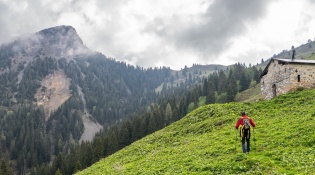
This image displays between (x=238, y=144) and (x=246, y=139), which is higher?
(x=246, y=139)

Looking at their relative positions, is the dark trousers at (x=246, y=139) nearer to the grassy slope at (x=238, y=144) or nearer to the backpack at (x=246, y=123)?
the backpack at (x=246, y=123)

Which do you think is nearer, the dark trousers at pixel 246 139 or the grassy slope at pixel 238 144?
the grassy slope at pixel 238 144

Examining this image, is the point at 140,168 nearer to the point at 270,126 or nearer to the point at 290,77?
the point at 270,126

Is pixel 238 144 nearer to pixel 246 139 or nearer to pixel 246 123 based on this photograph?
pixel 246 139

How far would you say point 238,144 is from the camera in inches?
1197

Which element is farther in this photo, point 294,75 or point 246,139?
point 294,75

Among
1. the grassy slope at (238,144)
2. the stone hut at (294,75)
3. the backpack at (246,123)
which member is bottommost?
the grassy slope at (238,144)

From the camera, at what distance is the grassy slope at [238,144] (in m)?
22.9

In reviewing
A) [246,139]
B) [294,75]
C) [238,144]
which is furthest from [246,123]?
[294,75]

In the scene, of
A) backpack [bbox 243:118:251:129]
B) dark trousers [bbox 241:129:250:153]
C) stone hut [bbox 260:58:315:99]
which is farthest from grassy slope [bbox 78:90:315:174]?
stone hut [bbox 260:58:315:99]

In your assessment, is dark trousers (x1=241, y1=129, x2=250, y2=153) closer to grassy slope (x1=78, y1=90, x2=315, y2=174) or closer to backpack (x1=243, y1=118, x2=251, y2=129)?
backpack (x1=243, y1=118, x2=251, y2=129)

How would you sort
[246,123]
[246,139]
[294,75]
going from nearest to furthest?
1. [246,123]
2. [246,139]
3. [294,75]

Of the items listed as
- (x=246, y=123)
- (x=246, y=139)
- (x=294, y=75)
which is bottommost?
(x=246, y=139)

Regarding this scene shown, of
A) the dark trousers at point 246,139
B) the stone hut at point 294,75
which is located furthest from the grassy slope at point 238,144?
the stone hut at point 294,75
